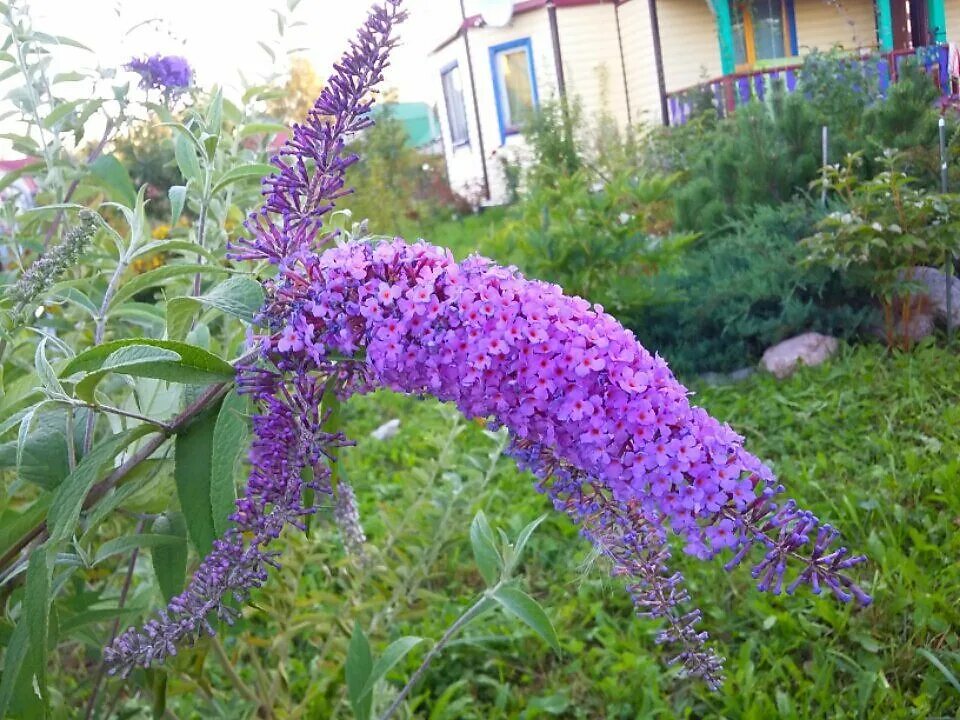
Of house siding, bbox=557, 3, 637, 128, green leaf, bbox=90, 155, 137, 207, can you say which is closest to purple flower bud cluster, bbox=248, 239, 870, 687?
green leaf, bbox=90, 155, 137, 207

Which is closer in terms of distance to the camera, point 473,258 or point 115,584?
point 473,258

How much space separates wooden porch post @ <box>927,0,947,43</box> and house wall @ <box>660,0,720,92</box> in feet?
11.1

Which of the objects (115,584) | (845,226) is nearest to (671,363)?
(845,226)

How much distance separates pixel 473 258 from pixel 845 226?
323cm

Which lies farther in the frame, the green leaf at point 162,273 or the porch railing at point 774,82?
the porch railing at point 774,82

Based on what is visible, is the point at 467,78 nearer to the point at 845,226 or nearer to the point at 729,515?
the point at 845,226

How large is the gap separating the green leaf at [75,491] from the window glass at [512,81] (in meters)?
11.7

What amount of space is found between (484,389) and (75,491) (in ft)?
1.23

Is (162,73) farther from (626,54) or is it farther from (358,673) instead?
(626,54)

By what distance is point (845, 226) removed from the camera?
142 inches

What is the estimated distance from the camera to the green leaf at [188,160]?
3.86 feet

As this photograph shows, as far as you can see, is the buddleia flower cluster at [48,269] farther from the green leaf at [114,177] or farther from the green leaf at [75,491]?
the green leaf at [114,177]

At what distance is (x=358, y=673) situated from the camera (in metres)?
1.19

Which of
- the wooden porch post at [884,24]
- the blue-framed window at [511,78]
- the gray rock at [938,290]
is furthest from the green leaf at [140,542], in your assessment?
the blue-framed window at [511,78]
